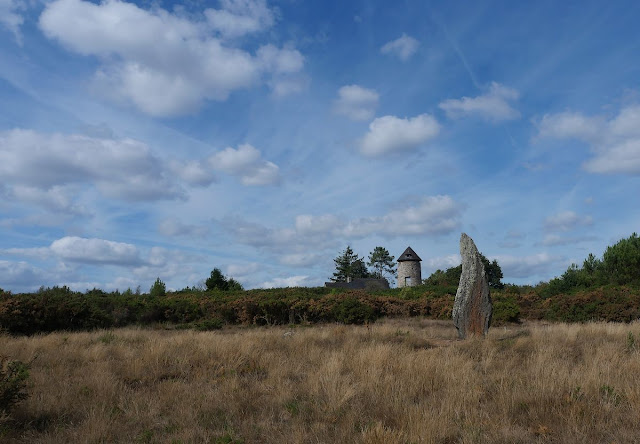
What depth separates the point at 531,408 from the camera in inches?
219

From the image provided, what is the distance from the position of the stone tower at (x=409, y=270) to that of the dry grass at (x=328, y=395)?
45.3 m

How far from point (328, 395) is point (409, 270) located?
1968 inches

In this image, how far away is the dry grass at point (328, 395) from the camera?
5.01m

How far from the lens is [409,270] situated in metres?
55.0

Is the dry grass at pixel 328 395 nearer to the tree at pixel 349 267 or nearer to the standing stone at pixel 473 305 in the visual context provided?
the standing stone at pixel 473 305

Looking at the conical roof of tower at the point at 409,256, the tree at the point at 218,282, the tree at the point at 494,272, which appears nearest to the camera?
the tree at the point at 218,282

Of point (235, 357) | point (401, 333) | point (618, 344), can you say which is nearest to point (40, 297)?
point (235, 357)

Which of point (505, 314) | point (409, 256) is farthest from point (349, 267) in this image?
point (505, 314)

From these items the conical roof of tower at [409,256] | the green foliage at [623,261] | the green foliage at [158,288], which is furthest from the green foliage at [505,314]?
the conical roof of tower at [409,256]

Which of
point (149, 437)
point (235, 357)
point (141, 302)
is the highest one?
point (141, 302)

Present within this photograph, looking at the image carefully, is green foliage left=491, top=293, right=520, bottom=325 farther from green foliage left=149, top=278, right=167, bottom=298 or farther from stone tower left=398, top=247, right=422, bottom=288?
stone tower left=398, top=247, right=422, bottom=288

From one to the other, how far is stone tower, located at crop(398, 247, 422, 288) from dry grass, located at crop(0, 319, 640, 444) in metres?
45.3

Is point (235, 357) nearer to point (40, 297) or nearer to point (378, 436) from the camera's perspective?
point (378, 436)

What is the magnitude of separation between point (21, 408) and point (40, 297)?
12.9 meters
